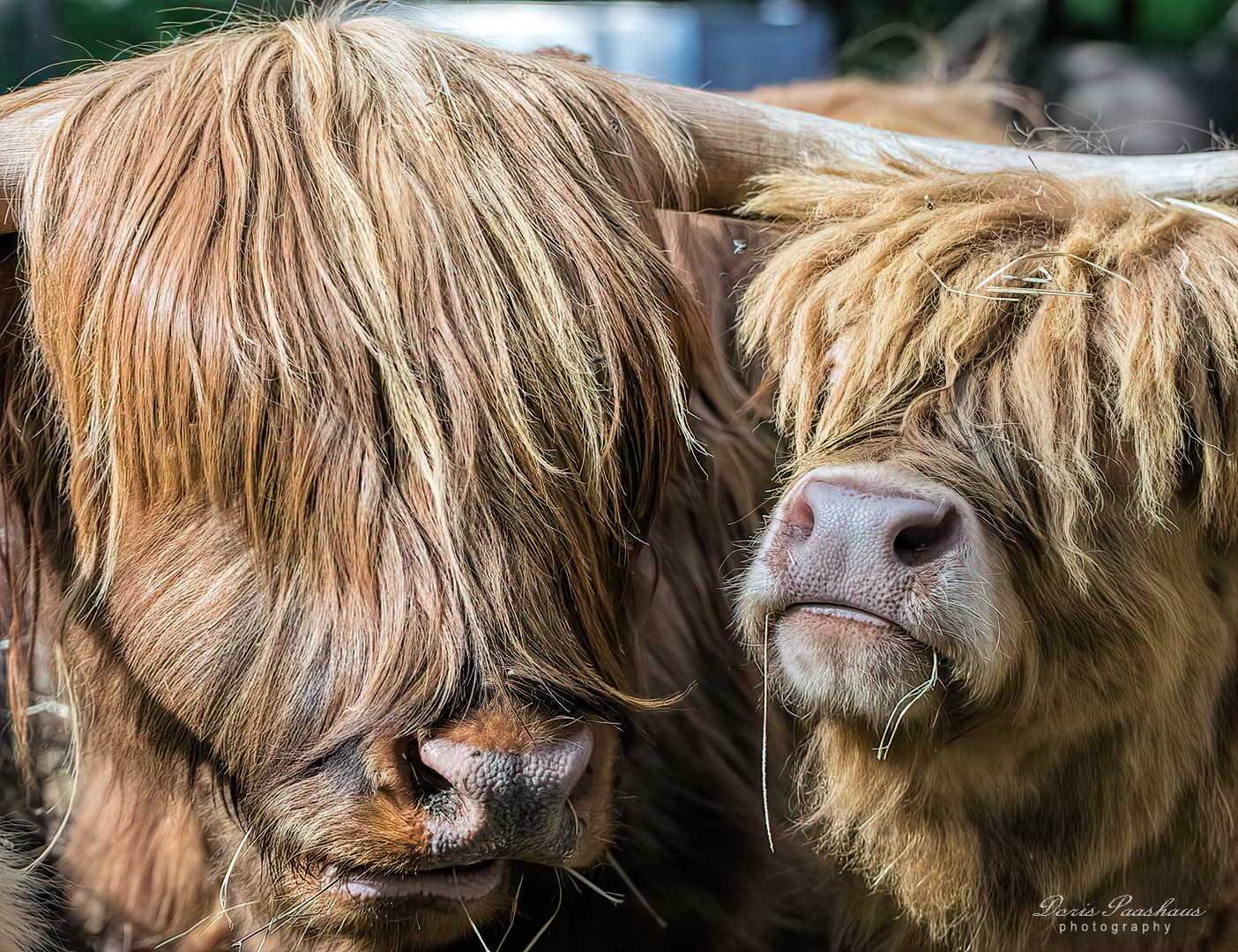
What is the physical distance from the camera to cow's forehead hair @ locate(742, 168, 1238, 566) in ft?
2.94

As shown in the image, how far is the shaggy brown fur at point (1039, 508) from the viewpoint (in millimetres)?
899

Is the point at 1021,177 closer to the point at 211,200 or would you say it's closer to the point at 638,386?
the point at 638,386

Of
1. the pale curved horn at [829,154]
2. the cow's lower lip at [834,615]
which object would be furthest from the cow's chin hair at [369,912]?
the pale curved horn at [829,154]

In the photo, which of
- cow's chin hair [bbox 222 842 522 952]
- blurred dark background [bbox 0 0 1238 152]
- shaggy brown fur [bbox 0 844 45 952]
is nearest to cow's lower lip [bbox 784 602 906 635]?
cow's chin hair [bbox 222 842 522 952]

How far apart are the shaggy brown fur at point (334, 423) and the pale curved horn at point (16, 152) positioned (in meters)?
0.02

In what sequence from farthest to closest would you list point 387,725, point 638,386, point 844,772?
point 844,772 < point 638,386 < point 387,725

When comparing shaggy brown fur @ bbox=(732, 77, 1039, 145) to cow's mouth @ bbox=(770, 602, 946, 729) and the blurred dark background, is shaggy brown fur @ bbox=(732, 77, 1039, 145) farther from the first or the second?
cow's mouth @ bbox=(770, 602, 946, 729)

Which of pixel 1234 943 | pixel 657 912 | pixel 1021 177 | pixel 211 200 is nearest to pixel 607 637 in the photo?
→ pixel 657 912

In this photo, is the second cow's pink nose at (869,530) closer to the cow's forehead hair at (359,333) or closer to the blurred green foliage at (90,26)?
the cow's forehead hair at (359,333)

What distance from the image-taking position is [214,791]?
914mm

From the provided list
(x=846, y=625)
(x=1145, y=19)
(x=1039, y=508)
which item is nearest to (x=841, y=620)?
(x=846, y=625)

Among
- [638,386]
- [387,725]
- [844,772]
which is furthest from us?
[844,772]

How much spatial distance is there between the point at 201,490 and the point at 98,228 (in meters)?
0.21

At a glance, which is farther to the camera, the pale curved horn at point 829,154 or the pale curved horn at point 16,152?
the pale curved horn at point 829,154
